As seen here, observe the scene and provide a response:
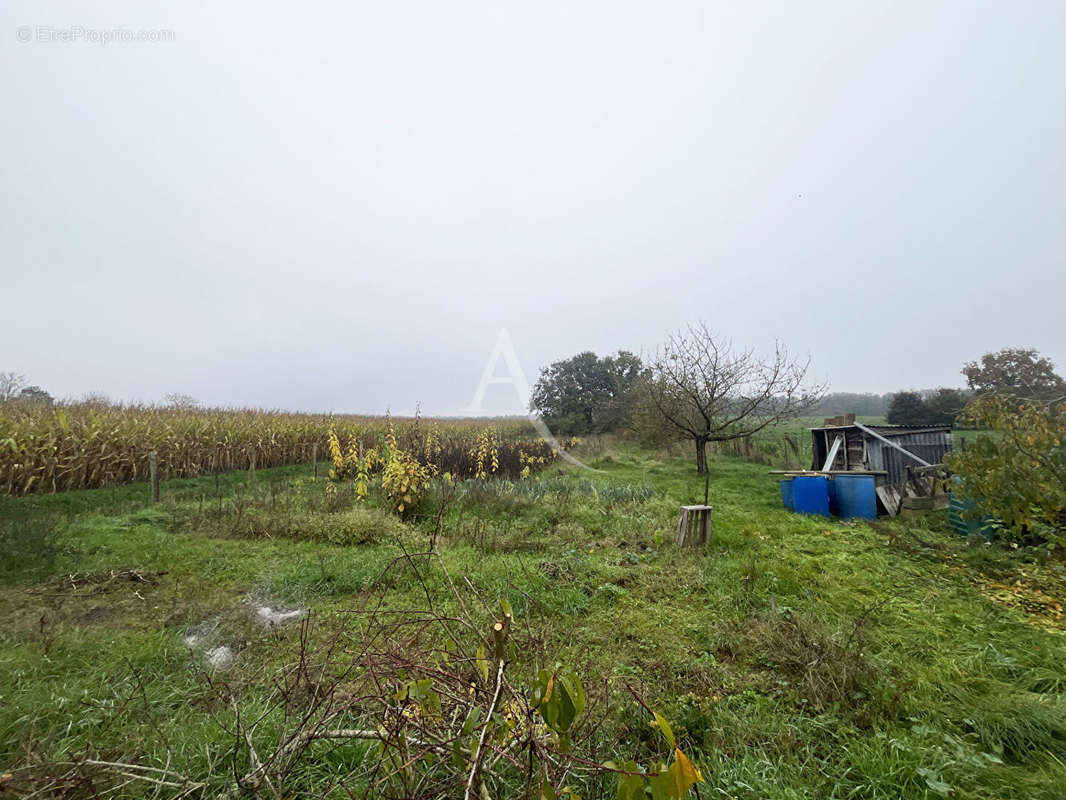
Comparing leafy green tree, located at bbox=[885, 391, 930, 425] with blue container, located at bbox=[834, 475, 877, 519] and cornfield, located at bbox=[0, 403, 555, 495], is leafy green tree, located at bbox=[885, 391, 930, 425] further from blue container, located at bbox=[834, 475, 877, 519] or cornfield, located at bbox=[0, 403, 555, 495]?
cornfield, located at bbox=[0, 403, 555, 495]

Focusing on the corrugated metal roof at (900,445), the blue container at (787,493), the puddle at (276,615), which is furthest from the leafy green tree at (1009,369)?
the puddle at (276,615)

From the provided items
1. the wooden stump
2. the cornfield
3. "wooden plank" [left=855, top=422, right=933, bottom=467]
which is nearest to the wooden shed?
"wooden plank" [left=855, top=422, right=933, bottom=467]

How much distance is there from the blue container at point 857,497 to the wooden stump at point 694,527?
3.90 m

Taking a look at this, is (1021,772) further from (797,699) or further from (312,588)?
(312,588)

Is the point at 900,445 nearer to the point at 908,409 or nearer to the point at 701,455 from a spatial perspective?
the point at 701,455

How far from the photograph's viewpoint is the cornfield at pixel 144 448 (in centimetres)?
895

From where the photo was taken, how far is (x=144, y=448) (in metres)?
10.7

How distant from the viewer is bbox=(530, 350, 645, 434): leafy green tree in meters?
28.9

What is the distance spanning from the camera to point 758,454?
1750 centimetres

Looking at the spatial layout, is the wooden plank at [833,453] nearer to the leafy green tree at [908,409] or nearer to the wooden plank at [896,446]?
the wooden plank at [896,446]

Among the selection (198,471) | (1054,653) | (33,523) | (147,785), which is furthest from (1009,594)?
(198,471)

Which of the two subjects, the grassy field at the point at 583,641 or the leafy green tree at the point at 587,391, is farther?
Result: the leafy green tree at the point at 587,391

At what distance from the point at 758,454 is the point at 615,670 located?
16.7 meters

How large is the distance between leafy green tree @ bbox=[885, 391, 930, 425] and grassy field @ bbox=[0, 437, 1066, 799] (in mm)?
20911
